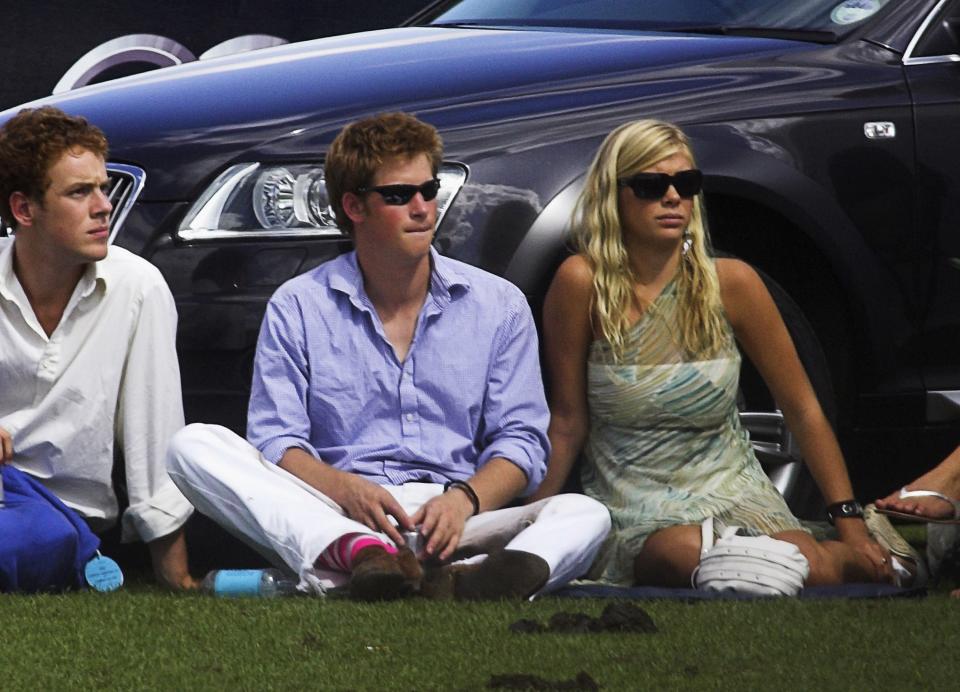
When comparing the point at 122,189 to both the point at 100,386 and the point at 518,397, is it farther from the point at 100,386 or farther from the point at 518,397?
the point at 518,397

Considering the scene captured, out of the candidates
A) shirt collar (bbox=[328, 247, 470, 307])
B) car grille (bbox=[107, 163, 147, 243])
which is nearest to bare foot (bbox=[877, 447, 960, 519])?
shirt collar (bbox=[328, 247, 470, 307])

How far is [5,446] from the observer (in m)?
4.75

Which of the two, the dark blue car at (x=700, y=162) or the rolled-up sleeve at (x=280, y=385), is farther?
the dark blue car at (x=700, y=162)

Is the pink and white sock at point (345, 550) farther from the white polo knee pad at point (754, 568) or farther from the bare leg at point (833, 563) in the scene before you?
the bare leg at point (833, 563)

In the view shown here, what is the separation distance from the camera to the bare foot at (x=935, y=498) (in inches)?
189

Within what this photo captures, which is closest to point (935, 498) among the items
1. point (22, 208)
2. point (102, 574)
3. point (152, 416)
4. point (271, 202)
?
point (271, 202)

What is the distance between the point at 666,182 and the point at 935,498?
38.1 inches

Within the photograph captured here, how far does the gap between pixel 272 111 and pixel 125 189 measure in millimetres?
411

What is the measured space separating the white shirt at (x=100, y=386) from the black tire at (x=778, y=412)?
1482mm

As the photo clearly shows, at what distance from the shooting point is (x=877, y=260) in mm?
5410

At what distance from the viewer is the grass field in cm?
374

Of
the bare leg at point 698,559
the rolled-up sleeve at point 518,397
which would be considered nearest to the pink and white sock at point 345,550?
A: the rolled-up sleeve at point 518,397

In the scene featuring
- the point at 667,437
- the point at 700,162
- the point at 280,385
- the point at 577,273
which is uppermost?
the point at 700,162

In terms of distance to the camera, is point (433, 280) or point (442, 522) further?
point (433, 280)
